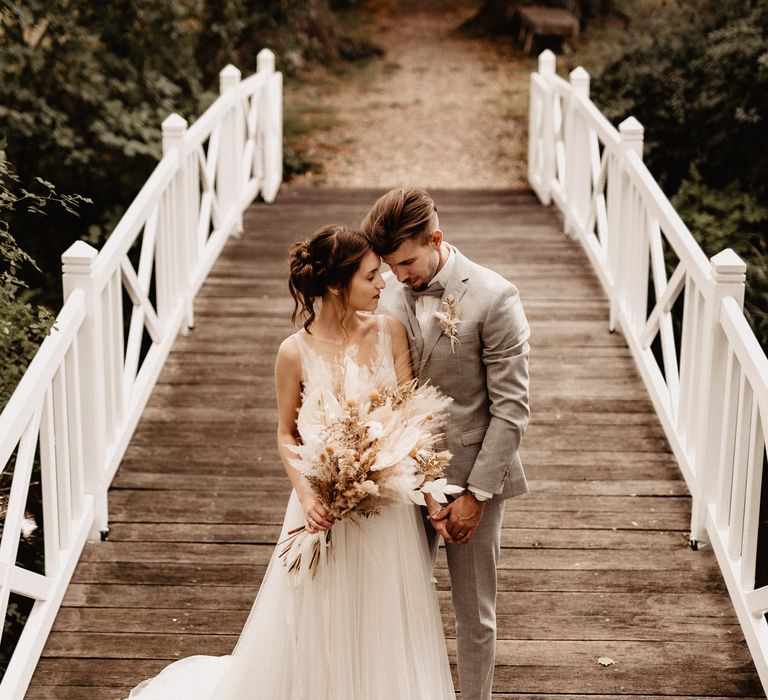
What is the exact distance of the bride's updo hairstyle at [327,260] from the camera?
319 cm

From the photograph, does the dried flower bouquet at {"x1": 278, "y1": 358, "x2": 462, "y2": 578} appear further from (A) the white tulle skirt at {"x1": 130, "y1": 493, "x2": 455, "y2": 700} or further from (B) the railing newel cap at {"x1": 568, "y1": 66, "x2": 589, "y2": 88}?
(B) the railing newel cap at {"x1": 568, "y1": 66, "x2": 589, "y2": 88}

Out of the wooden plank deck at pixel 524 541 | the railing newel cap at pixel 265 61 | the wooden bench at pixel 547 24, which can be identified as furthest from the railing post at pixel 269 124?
the wooden bench at pixel 547 24

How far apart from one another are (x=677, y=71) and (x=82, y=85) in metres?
4.91

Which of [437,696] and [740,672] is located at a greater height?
[437,696]

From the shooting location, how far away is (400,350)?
132 inches

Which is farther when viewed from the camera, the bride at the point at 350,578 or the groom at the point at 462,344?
the bride at the point at 350,578

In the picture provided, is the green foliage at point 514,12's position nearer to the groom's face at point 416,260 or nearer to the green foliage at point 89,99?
the green foliage at point 89,99

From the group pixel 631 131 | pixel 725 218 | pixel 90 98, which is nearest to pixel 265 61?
pixel 90 98

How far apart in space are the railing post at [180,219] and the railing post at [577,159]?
2884 millimetres

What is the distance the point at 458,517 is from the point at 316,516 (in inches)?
16.0

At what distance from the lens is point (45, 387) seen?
161 inches

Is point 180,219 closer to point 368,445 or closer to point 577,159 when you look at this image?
point 577,159

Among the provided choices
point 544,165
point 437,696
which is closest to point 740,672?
point 437,696

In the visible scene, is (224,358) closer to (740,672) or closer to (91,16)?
(740,672)
